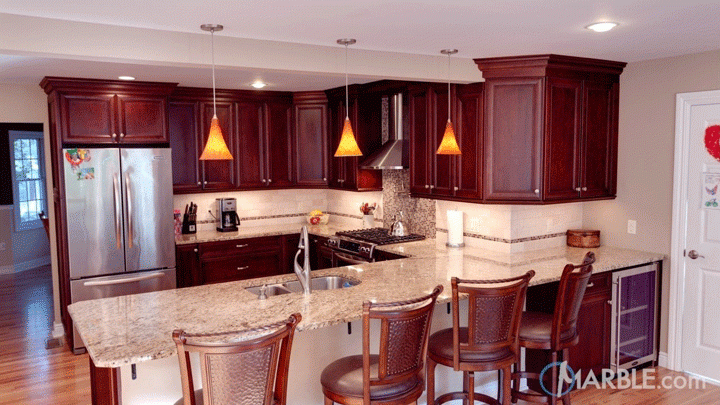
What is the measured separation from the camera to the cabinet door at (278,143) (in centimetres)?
638

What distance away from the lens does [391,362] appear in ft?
8.55

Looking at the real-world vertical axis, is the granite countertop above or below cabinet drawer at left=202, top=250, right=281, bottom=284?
above

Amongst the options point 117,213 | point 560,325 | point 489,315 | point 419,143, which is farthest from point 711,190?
point 117,213

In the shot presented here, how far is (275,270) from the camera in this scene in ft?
20.4

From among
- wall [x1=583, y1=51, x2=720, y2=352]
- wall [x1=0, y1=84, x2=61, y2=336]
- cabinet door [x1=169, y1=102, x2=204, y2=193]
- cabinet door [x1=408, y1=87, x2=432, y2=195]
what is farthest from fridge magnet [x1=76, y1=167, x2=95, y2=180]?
→ wall [x1=583, y1=51, x2=720, y2=352]

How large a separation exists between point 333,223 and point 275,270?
1.06 metres

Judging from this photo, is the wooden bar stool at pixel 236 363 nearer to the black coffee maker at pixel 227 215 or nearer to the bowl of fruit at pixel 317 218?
the black coffee maker at pixel 227 215

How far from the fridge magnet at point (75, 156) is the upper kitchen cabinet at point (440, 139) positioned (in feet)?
9.45

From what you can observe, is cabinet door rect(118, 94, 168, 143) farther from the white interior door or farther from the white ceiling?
the white interior door

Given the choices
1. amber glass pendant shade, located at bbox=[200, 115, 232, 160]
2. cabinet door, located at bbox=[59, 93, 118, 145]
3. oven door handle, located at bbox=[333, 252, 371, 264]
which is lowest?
oven door handle, located at bbox=[333, 252, 371, 264]

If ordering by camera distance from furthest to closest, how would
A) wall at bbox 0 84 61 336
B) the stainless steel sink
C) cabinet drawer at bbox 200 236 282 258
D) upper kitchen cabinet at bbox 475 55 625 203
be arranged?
cabinet drawer at bbox 200 236 282 258 < wall at bbox 0 84 61 336 < upper kitchen cabinet at bbox 475 55 625 203 < the stainless steel sink

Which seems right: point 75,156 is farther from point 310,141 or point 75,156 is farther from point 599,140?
point 599,140

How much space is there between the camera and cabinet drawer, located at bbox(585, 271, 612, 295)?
4160mm

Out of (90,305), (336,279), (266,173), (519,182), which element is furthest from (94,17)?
(266,173)
